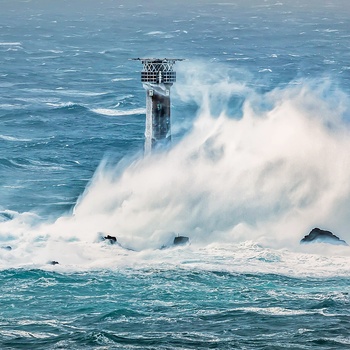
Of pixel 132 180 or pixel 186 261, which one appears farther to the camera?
pixel 132 180

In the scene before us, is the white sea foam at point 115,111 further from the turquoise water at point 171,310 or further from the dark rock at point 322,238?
the turquoise water at point 171,310

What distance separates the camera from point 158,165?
88.0 meters

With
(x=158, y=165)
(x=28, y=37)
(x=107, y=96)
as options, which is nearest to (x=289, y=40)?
(x=28, y=37)

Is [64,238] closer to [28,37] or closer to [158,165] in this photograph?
[158,165]

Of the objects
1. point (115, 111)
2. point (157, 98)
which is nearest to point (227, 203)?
point (157, 98)

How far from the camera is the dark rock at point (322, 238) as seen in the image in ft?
259

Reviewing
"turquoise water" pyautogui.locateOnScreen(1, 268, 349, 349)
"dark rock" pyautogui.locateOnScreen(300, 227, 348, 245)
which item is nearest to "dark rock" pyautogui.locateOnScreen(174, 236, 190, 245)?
"turquoise water" pyautogui.locateOnScreen(1, 268, 349, 349)

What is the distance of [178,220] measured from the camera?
271 ft

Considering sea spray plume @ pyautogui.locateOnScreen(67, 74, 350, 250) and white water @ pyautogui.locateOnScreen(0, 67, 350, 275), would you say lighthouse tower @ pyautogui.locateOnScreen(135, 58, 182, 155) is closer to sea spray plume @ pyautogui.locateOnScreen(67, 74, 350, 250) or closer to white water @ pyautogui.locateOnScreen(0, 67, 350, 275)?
sea spray plume @ pyautogui.locateOnScreen(67, 74, 350, 250)

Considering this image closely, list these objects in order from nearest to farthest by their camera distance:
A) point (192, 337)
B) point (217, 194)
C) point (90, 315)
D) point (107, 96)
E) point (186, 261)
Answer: point (192, 337) → point (90, 315) → point (186, 261) → point (217, 194) → point (107, 96)

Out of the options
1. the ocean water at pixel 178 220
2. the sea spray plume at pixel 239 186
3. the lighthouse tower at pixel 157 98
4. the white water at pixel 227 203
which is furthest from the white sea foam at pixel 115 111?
the lighthouse tower at pixel 157 98

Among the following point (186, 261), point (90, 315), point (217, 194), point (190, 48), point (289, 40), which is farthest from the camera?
point (289, 40)

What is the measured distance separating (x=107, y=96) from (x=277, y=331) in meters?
68.9

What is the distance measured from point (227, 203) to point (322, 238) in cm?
754
